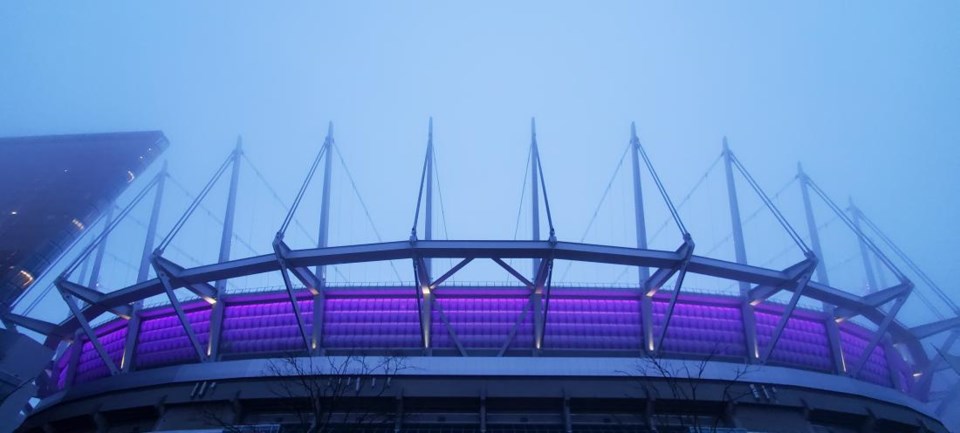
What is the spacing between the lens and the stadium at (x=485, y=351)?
34875 mm

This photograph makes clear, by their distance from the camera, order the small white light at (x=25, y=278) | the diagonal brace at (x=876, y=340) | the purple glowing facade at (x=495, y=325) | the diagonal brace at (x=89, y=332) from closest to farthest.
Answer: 1. the purple glowing facade at (x=495, y=325)
2. the diagonal brace at (x=876, y=340)
3. the diagonal brace at (x=89, y=332)
4. the small white light at (x=25, y=278)

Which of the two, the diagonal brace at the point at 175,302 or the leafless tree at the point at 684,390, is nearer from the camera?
the leafless tree at the point at 684,390

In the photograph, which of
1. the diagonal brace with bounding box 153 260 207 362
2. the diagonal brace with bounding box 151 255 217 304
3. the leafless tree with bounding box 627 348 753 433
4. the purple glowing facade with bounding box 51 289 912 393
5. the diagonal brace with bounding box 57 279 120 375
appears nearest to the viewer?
the leafless tree with bounding box 627 348 753 433

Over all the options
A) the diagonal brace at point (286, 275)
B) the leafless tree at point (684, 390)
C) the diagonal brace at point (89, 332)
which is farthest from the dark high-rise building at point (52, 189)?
the leafless tree at point (684, 390)

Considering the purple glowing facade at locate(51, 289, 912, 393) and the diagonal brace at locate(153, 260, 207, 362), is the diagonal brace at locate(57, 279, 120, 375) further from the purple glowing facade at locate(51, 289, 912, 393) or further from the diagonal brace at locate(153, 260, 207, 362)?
the diagonal brace at locate(153, 260, 207, 362)

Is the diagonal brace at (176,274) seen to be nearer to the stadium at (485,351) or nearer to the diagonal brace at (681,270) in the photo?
the stadium at (485,351)

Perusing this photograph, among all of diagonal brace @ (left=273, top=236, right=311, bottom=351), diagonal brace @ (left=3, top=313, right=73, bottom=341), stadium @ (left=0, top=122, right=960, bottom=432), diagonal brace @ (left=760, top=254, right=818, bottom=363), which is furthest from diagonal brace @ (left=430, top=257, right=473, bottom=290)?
diagonal brace @ (left=3, top=313, right=73, bottom=341)

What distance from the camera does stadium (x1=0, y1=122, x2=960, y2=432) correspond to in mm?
34875

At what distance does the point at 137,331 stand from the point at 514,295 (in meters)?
24.9

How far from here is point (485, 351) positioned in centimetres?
3838

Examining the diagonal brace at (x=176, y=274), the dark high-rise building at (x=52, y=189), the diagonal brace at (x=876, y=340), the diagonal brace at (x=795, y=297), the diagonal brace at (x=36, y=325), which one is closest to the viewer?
the diagonal brace at (x=795, y=297)

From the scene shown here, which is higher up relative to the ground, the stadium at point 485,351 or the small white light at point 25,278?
the small white light at point 25,278

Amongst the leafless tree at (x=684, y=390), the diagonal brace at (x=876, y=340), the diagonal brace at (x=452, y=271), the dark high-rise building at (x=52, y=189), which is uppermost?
the dark high-rise building at (x=52, y=189)

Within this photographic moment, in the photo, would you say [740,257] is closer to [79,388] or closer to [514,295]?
[514,295]
